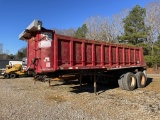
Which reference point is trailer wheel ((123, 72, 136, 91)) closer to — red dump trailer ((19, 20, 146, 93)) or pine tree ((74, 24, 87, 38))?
red dump trailer ((19, 20, 146, 93))

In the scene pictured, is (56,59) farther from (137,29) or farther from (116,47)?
(137,29)

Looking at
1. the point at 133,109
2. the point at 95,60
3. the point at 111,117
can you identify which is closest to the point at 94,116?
the point at 111,117

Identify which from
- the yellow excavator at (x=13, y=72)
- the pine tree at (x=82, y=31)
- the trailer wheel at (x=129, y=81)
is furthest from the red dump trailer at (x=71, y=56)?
the pine tree at (x=82, y=31)

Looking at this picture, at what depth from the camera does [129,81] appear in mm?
13523

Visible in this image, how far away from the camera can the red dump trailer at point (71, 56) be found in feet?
31.8

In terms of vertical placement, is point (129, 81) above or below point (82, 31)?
below

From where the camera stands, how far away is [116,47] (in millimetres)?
13047

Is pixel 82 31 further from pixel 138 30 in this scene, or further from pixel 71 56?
pixel 71 56

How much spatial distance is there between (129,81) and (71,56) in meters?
4.98

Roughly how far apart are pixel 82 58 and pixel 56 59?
1.55m

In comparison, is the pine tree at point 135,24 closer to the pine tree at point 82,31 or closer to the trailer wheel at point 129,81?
the pine tree at point 82,31

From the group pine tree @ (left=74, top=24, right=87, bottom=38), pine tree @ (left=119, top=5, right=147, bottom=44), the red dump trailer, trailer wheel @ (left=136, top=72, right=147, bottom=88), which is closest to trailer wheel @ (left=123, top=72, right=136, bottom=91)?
the red dump trailer

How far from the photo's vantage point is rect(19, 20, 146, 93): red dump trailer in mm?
9695

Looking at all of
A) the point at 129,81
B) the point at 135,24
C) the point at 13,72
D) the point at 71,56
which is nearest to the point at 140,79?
the point at 129,81
